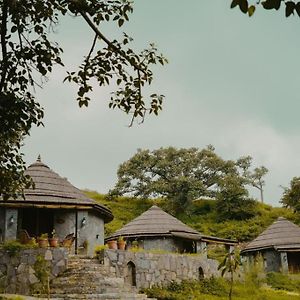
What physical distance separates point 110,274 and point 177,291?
275 centimetres

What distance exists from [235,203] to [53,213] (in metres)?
24.4

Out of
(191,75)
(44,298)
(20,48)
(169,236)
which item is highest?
Result: (191,75)

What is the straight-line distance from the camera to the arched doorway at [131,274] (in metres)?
17.6

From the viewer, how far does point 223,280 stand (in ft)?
66.4

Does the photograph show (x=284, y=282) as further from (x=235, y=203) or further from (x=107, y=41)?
(x=107, y=41)

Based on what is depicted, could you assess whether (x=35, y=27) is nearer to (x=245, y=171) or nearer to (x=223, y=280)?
(x=223, y=280)

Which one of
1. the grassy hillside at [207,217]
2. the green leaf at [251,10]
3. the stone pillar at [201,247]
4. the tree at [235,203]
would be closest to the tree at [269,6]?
the green leaf at [251,10]

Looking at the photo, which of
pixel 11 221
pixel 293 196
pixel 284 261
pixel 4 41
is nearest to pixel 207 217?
pixel 293 196

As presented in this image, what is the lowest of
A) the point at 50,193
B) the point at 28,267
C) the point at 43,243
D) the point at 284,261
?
the point at 28,267

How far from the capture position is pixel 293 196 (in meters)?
39.2

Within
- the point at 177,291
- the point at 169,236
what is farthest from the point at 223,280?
the point at 169,236

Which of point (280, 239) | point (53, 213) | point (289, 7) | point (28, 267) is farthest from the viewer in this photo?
point (280, 239)

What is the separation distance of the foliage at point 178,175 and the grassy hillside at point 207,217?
0.77 metres

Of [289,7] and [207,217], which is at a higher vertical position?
[207,217]
